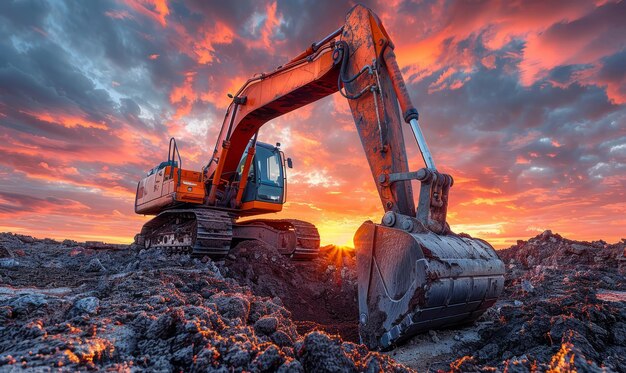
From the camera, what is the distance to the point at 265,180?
9141mm

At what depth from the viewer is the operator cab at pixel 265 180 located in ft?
29.7

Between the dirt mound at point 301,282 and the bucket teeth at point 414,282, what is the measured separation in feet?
4.13

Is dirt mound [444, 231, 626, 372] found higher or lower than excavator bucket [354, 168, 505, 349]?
lower

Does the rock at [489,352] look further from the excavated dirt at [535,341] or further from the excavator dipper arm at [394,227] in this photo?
the excavator dipper arm at [394,227]

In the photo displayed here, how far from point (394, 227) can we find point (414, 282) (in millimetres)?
721

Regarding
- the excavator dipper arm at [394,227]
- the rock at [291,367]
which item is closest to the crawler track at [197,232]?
the excavator dipper arm at [394,227]

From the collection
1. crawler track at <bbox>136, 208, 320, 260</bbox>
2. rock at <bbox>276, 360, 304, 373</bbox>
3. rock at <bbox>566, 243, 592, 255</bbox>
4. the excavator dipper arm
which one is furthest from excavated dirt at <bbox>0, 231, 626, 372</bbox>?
rock at <bbox>566, 243, 592, 255</bbox>

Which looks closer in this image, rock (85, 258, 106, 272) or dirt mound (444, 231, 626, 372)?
dirt mound (444, 231, 626, 372)

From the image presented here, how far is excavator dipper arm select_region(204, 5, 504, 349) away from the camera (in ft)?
11.7

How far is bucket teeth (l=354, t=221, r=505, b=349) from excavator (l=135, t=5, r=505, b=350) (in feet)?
0.03

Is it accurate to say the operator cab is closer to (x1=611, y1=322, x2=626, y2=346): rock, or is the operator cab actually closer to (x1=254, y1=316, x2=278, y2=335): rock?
(x1=254, y1=316, x2=278, y2=335): rock

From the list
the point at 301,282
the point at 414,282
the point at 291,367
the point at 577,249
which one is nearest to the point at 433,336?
the point at 414,282

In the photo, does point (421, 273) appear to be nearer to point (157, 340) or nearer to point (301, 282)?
point (157, 340)

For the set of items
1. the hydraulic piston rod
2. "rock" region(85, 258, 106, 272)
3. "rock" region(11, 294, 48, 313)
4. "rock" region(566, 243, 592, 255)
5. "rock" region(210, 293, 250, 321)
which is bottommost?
"rock" region(210, 293, 250, 321)
